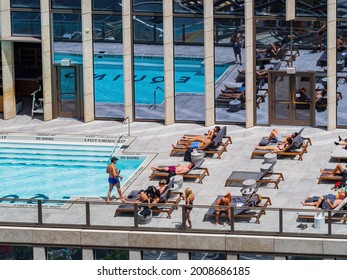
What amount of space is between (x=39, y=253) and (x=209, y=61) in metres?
14.3

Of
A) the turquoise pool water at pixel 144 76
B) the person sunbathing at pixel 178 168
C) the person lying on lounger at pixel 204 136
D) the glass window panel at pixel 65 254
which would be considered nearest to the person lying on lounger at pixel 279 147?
the person lying on lounger at pixel 204 136

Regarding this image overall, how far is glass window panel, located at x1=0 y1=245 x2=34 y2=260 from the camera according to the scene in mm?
52031

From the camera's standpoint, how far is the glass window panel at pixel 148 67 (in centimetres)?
6334

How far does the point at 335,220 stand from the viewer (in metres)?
50.4

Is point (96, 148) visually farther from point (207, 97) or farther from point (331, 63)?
point (331, 63)

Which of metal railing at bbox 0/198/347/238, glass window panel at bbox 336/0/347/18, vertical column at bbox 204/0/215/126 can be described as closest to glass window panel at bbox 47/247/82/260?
metal railing at bbox 0/198/347/238

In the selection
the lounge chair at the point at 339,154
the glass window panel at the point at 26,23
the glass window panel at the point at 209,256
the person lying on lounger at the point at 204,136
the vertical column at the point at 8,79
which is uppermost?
the glass window panel at the point at 26,23

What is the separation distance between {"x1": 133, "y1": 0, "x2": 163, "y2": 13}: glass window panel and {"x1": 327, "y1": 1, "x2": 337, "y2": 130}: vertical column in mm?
6751

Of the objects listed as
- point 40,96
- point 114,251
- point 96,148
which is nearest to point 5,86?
point 40,96

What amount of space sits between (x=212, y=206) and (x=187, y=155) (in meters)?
7.85

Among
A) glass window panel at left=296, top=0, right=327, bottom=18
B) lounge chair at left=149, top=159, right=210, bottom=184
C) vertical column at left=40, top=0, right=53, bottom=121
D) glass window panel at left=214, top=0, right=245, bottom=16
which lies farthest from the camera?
vertical column at left=40, top=0, right=53, bottom=121

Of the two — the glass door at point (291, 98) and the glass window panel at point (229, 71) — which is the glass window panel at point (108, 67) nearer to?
the glass window panel at point (229, 71)

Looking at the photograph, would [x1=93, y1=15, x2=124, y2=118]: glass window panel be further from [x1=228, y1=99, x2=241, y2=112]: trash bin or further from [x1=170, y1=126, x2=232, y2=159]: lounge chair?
[x1=170, y1=126, x2=232, y2=159]: lounge chair

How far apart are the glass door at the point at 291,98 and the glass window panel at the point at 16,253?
48.5 feet
